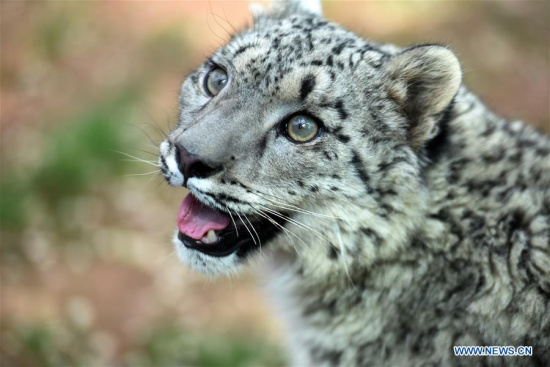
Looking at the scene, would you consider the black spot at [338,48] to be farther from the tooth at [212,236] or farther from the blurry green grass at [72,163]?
the blurry green grass at [72,163]

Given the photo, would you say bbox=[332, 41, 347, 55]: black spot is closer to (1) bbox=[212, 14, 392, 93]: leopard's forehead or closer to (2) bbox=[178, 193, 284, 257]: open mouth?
(1) bbox=[212, 14, 392, 93]: leopard's forehead

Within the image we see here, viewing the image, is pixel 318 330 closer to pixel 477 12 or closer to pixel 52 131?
pixel 52 131

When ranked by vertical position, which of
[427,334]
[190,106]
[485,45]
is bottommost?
[427,334]

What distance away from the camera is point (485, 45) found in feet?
38.8

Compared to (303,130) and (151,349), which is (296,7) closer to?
(303,130)

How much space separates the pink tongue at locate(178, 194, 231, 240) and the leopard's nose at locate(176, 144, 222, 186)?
1.32 ft

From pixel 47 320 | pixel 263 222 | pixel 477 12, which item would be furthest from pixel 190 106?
pixel 477 12

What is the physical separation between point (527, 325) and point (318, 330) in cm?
144

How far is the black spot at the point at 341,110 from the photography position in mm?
4234

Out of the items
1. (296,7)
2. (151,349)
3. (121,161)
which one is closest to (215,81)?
(296,7)

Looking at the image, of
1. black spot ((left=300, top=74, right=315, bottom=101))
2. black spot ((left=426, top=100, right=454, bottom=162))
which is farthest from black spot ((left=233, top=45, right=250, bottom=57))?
black spot ((left=426, top=100, right=454, bottom=162))

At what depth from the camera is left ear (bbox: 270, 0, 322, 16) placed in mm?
5277

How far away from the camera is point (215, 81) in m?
4.74

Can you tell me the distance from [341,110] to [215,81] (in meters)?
1.03
